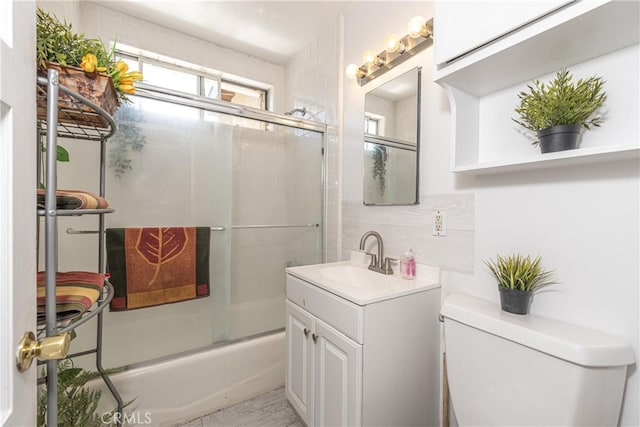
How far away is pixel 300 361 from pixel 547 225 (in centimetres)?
119

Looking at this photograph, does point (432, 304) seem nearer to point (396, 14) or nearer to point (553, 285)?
point (553, 285)

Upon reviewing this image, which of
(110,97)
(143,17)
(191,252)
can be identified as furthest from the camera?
(143,17)

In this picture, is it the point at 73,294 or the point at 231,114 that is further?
the point at 231,114

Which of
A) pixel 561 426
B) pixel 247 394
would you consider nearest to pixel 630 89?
pixel 561 426

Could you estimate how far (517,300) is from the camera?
2.90 ft

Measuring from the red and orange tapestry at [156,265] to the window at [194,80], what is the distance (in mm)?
1099

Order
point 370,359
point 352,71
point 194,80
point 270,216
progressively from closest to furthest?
point 370,359 < point 352,71 < point 270,216 < point 194,80

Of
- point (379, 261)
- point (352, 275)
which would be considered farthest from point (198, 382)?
point (379, 261)

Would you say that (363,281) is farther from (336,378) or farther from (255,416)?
(255,416)

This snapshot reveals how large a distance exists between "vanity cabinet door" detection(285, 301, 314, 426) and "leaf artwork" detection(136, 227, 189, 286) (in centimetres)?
72

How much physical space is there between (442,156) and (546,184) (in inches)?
16.8

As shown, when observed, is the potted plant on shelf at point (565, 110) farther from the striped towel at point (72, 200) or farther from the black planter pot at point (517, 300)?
the striped towel at point (72, 200)

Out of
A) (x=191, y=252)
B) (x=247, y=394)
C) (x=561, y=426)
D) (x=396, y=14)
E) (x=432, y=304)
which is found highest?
(x=396, y=14)

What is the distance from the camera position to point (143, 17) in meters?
1.96
